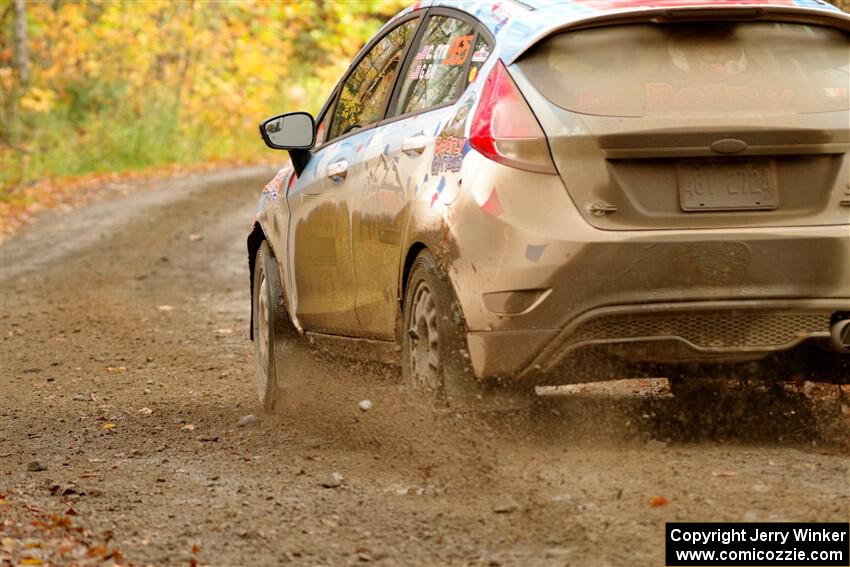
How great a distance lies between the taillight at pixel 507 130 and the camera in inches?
210

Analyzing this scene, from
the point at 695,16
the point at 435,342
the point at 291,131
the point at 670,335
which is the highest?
the point at 695,16

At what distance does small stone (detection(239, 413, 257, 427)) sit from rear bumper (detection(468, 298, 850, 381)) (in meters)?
2.40

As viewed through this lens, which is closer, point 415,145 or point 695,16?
point 695,16

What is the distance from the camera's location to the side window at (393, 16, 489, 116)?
19.5 ft

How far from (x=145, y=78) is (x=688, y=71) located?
99.8ft

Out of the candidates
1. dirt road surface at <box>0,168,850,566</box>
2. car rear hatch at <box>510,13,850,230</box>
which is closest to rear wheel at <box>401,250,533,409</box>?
dirt road surface at <box>0,168,850,566</box>

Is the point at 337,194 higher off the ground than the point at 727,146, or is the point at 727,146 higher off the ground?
the point at 727,146

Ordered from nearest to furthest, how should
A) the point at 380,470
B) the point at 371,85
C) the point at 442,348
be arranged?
the point at 442,348 < the point at 380,470 < the point at 371,85

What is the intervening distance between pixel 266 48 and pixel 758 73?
3611 centimetres

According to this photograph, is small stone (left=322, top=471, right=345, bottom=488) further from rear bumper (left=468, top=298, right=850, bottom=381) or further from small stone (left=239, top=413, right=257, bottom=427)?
small stone (left=239, top=413, right=257, bottom=427)

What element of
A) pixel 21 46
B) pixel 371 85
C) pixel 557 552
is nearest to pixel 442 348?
pixel 557 552

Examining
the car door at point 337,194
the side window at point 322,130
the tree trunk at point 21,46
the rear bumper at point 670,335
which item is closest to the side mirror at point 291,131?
the car door at point 337,194

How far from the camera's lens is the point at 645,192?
5.33 metres

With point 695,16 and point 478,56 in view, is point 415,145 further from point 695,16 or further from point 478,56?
point 695,16
